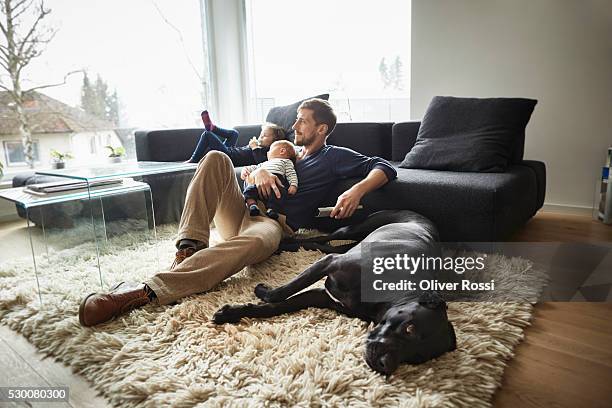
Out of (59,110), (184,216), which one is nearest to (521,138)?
(184,216)

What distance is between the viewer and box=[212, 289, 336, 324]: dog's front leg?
4.84 feet

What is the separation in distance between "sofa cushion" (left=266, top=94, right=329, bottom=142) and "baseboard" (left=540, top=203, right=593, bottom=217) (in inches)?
68.5

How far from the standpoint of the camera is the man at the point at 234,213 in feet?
5.24

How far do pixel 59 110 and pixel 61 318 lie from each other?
276 centimetres

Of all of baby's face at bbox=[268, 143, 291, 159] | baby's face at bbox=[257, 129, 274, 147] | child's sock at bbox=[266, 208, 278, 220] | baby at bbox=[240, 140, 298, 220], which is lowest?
child's sock at bbox=[266, 208, 278, 220]

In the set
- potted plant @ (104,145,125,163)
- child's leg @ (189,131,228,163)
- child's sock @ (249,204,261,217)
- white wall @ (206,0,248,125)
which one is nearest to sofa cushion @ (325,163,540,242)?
child's sock @ (249,204,261,217)

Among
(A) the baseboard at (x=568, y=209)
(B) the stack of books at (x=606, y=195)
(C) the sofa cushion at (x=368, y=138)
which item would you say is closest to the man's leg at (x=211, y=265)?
(C) the sofa cushion at (x=368, y=138)

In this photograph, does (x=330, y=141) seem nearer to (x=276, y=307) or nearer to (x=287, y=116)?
(x=287, y=116)

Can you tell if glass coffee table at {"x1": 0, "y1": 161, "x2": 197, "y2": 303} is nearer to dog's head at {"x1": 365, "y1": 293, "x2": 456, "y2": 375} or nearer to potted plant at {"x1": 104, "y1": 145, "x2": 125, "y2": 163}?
dog's head at {"x1": 365, "y1": 293, "x2": 456, "y2": 375}

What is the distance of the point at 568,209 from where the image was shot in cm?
302

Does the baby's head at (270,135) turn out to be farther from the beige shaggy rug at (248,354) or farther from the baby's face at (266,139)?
the beige shaggy rug at (248,354)

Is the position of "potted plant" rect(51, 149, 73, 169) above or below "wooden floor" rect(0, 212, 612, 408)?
above

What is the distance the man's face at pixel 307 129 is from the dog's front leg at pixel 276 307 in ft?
3.08

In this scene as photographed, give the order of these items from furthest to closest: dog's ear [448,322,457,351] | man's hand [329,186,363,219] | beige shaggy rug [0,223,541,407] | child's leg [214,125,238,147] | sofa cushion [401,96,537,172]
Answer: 1. child's leg [214,125,238,147]
2. sofa cushion [401,96,537,172]
3. man's hand [329,186,363,219]
4. dog's ear [448,322,457,351]
5. beige shaggy rug [0,223,541,407]
